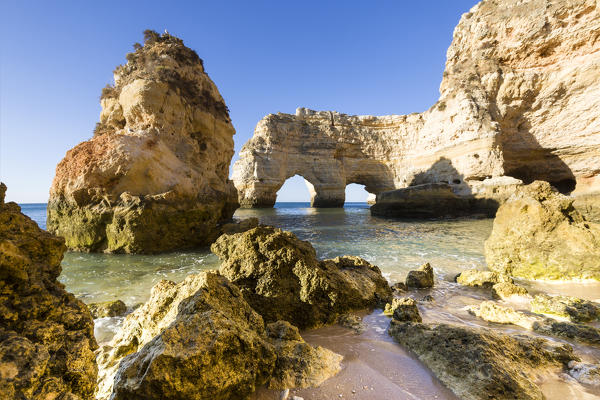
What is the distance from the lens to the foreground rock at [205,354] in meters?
1.29

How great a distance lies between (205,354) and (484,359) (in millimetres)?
1908

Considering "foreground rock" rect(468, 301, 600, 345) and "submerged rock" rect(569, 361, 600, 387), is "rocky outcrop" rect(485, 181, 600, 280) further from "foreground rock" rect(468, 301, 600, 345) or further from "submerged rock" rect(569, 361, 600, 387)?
"submerged rock" rect(569, 361, 600, 387)

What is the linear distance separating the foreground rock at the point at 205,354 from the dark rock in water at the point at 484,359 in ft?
2.60

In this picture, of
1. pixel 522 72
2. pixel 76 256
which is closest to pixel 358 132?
pixel 522 72

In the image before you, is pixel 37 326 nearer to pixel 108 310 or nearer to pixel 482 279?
pixel 108 310

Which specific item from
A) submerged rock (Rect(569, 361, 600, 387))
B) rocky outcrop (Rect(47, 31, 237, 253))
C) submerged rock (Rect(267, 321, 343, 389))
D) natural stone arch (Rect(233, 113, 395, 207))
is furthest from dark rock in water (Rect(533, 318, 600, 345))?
natural stone arch (Rect(233, 113, 395, 207))

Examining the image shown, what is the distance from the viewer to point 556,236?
15.4 feet

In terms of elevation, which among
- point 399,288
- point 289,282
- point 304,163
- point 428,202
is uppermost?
point 304,163

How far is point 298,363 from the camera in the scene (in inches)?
73.1

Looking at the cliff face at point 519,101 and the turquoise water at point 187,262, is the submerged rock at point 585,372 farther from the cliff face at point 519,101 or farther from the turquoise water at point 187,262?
the cliff face at point 519,101

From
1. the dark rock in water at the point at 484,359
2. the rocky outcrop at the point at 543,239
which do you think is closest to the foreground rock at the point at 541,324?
the dark rock in water at the point at 484,359

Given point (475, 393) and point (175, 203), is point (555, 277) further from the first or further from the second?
point (175, 203)

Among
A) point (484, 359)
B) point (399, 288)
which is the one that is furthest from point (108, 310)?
point (399, 288)

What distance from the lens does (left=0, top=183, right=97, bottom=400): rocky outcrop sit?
1.03 meters
